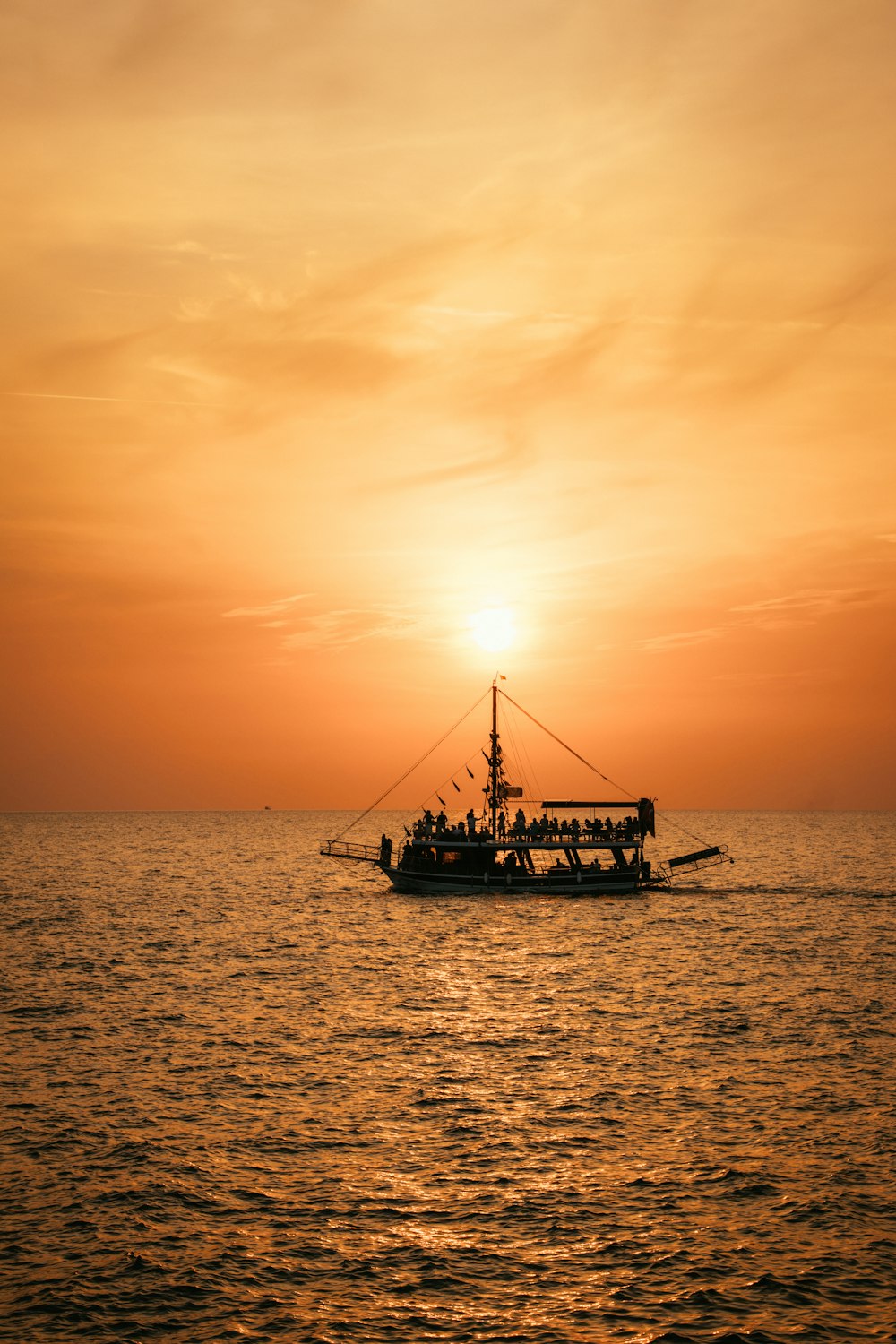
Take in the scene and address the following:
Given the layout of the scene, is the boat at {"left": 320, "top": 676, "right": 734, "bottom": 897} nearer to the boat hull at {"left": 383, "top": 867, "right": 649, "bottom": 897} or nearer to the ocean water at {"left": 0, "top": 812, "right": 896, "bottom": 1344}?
the boat hull at {"left": 383, "top": 867, "right": 649, "bottom": 897}

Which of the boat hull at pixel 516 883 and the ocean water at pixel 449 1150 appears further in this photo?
the boat hull at pixel 516 883

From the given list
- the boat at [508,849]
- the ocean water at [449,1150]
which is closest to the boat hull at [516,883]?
the boat at [508,849]

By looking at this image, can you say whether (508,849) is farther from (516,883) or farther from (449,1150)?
(449,1150)

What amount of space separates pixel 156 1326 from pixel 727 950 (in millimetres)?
52171

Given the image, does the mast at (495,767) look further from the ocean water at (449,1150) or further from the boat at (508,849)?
the ocean water at (449,1150)

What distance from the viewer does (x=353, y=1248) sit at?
21.8 m

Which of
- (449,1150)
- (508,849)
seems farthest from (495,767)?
(449,1150)

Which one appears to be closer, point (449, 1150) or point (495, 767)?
point (449, 1150)

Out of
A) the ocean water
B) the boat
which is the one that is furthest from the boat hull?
the ocean water

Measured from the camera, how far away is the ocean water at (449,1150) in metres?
19.6

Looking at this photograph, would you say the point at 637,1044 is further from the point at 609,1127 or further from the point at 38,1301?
the point at 38,1301

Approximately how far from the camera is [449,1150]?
2778cm

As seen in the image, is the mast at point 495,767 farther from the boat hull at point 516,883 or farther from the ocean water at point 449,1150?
the ocean water at point 449,1150

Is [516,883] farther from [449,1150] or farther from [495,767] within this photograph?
[449,1150]
